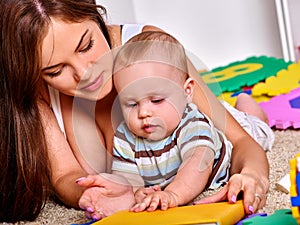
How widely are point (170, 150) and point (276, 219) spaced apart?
0.88 ft

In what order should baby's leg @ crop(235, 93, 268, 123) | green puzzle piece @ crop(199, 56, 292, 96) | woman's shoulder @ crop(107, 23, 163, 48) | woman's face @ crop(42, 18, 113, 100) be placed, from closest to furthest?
woman's face @ crop(42, 18, 113, 100) < woman's shoulder @ crop(107, 23, 163, 48) < baby's leg @ crop(235, 93, 268, 123) < green puzzle piece @ crop(199, 56, 292, 96)

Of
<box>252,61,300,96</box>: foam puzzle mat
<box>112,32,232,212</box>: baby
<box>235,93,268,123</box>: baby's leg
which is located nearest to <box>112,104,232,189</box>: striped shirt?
<box>112,32,232,212</box>: baby

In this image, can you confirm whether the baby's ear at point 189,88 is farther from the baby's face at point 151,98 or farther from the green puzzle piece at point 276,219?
the green puzzle piece at point 276,219

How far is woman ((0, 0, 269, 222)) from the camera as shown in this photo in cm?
110

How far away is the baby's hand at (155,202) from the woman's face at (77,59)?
0.85ft

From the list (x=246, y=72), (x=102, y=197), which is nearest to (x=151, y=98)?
(x=102, y=197)

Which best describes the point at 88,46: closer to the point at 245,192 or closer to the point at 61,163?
the point at 61,163

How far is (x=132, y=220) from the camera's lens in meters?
0.95

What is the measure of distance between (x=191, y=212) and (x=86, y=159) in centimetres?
39

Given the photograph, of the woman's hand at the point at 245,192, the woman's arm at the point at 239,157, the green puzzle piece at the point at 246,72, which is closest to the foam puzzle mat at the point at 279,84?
the green puzzle piece at the point at 246,72

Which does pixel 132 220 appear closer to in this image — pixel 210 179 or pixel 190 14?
pixel 210 179

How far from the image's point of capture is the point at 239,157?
1163mm

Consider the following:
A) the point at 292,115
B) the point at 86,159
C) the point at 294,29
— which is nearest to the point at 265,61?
the point at 294,29

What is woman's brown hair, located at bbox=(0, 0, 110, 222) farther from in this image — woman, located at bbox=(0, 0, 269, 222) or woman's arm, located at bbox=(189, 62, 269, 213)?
woman's arm, located at bbox=(189, 62, 269, 213)
